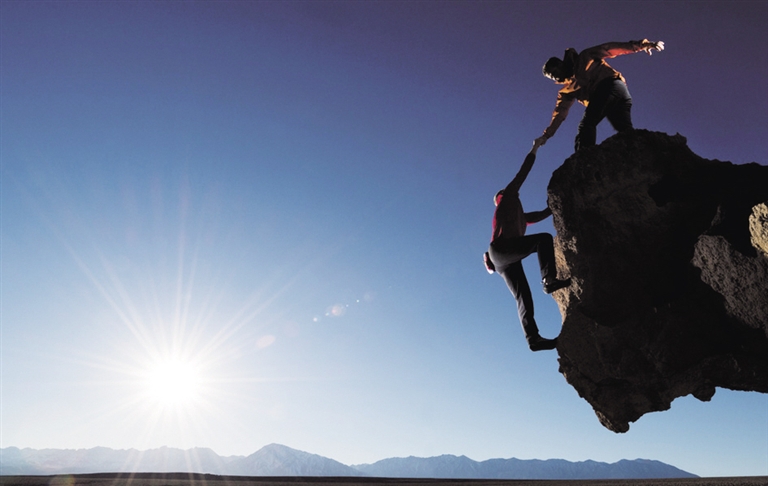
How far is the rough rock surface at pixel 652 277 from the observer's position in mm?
5879

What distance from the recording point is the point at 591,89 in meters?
6.89

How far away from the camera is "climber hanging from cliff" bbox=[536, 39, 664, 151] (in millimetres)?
6727

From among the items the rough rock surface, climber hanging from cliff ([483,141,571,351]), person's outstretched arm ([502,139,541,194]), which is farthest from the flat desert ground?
person's outstretched arm ([502,139,541,194])

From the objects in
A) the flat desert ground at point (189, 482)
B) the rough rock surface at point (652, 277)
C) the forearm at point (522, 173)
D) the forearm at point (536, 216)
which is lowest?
the flat desert ground at point (189, 482)

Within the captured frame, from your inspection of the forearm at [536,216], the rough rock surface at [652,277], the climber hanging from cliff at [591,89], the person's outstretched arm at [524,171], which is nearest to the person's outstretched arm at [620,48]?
the climber hanging from cliff at [591,89]

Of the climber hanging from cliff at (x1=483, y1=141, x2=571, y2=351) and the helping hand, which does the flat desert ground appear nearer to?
the climber hanging from cliff at (x1=483, y1=141, x2=571, y2=351)

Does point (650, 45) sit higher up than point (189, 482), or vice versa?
point (650, 45)

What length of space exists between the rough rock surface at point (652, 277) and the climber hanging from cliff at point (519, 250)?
485mm

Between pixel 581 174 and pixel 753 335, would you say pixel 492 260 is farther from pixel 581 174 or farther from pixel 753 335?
pixel 753 335

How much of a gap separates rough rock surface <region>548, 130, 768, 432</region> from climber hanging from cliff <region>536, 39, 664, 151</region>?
588 millimetres

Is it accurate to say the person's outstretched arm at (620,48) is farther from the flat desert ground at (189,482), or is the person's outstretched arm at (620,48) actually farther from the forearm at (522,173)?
the flat desert ground at (189,482)

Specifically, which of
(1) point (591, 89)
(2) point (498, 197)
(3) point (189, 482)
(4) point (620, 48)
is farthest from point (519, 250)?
(3) point (189, 482)

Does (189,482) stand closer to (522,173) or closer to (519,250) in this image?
(519,250)

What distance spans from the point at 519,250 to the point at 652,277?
2009 millimetres
